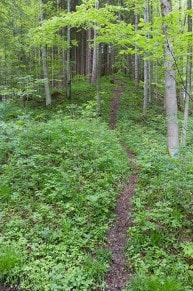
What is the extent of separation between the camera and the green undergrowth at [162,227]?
361 cm

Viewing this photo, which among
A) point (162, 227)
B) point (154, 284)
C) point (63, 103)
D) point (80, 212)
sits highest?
point (63, 103)

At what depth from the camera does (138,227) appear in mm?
4586

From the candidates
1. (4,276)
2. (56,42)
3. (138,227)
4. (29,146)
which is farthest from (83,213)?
(56,42)

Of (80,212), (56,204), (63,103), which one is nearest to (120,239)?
(80,212)

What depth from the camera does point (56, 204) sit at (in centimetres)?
525

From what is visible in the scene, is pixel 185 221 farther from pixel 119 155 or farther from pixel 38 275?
pixel 119 155

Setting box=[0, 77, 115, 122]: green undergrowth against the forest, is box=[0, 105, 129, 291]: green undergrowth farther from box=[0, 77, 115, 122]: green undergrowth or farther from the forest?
box=[0, 77, 115, 122]: green undergrowth

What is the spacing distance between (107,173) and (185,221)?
2.44 metres

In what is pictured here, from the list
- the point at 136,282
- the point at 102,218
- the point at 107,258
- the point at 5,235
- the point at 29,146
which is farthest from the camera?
the point at 29,146

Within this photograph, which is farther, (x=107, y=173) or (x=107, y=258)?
(x=107, y=173)

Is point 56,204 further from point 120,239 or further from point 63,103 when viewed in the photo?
point 63,103

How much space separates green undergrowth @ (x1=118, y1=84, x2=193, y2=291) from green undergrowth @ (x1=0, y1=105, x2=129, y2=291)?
20.4 inches

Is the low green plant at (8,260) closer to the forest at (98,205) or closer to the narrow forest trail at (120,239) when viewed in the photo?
the forest at (98,205)

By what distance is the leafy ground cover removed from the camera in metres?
3.76
